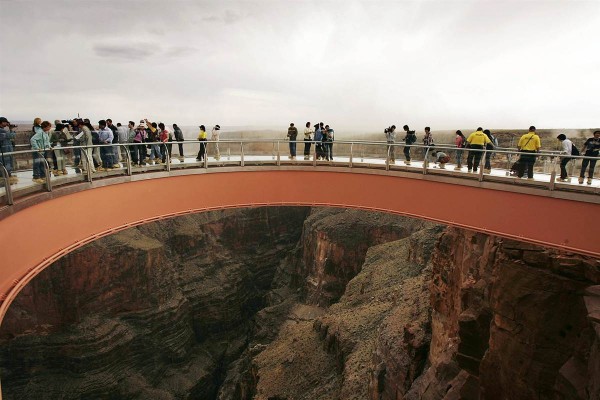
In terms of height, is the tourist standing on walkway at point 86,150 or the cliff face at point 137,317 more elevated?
the tourist standing on walkway at point 86,150

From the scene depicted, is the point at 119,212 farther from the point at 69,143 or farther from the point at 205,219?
the point at 205,219

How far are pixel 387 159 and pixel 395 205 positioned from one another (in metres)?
2.14

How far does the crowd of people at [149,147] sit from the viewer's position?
12.6 metres

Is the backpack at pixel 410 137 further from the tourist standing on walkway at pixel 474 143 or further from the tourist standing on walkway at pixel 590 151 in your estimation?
the tourist standing on walkway at pixel 590 151

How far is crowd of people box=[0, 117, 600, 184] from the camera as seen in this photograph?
1262cm

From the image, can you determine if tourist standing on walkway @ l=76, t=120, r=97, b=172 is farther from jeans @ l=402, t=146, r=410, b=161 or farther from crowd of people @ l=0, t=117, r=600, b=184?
jeans @ l=402, t=146, r=410, b=161

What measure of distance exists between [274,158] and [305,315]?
36279mm

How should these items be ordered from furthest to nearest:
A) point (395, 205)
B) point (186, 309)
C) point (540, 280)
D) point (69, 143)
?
point (186, 309) → point (395, 205) → point (69, 143) → point (540, 280)

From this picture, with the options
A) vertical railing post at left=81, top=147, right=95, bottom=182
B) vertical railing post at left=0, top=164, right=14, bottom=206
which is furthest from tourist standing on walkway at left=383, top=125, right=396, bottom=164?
vertical railing post at left=0, top=164, right=14, bottom=206

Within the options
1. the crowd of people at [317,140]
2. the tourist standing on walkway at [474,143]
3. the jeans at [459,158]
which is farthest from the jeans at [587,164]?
the crowd of people at [317,140]

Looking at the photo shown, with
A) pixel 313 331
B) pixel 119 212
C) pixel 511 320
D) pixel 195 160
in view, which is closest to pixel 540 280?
pixel 511 320

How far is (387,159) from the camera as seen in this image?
685 inches

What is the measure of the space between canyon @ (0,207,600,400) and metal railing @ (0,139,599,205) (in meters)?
4.08

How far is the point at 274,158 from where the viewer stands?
62.4 feet
